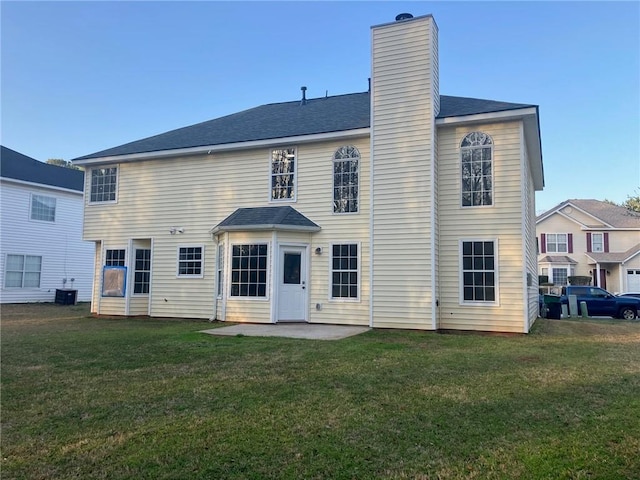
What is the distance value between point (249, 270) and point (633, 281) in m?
28.3

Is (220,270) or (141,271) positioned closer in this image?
(220,270)

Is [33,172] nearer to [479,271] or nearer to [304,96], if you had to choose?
[304,96]

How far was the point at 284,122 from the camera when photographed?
1430 cm

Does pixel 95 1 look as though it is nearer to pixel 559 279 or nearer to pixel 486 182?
pixel 486 182

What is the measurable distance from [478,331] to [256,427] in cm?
834

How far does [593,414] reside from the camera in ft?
13.9

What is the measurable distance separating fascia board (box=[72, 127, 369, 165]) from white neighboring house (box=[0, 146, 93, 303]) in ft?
27.4

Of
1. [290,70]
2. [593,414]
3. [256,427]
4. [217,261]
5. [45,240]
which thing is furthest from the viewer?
[45,240]

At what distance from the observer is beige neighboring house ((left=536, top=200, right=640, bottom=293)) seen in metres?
29.3

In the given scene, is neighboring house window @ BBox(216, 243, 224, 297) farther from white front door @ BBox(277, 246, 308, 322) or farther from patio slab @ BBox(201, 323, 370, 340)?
white front door @ BBox(277, 246, 308, 322)

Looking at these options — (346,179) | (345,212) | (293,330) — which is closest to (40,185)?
(346,179)

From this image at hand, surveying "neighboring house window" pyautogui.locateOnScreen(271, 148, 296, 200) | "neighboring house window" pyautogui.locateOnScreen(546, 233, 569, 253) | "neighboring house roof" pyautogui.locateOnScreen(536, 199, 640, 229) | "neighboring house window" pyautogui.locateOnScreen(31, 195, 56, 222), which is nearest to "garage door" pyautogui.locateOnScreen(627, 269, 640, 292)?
"neighboring house roof" pyautogui.locateOnScreen(536, 199, 640, 229)

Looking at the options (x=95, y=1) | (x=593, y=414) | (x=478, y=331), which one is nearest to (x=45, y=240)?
(x=95, y=1)

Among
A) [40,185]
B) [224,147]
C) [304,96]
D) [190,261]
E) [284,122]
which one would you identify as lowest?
[190,261]
